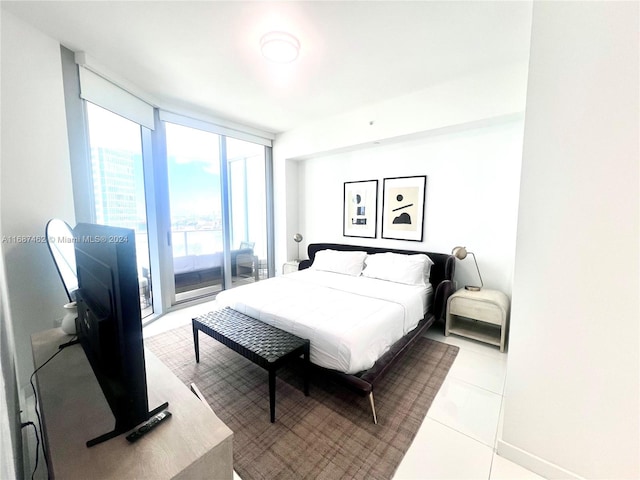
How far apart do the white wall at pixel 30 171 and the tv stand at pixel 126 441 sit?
43.4 inches

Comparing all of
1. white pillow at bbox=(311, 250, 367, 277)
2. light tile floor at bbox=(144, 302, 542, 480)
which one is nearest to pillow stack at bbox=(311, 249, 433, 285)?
white pillow at bbox=(311, 250, 367, 277)

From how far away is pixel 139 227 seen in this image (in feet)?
10.4

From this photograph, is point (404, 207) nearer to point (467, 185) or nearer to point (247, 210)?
point (467, 185)

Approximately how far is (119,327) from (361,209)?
349cm

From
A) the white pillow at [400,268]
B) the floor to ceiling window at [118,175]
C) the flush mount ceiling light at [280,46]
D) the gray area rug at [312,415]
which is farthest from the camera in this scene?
the white pillow at [400,268]

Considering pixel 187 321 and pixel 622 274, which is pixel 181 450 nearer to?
pixel 622 274

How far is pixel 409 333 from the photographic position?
7.97ft

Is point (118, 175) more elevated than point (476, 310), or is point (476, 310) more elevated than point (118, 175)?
point (118, 175)

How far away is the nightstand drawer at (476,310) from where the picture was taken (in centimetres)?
255

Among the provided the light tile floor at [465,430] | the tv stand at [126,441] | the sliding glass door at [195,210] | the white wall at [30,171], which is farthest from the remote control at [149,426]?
the sliding glass door at [195,210]

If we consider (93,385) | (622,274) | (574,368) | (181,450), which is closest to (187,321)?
(93,385)

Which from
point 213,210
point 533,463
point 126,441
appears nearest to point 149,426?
point 126,441

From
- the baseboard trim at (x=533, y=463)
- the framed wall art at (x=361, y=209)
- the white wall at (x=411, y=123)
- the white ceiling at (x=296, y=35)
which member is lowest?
the baseboard trim at (x=533, y=463)

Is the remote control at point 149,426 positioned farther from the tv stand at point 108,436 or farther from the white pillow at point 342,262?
the white pillow at point 342,262
